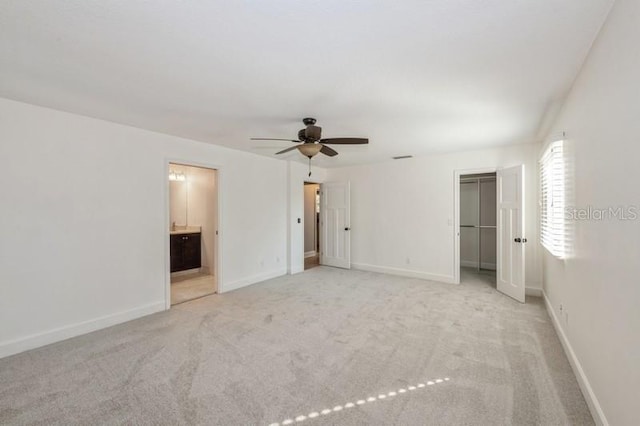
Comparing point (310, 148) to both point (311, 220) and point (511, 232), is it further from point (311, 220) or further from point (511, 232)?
point (311, 220)

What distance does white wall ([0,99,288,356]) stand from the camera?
9.02 ft

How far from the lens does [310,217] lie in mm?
8352

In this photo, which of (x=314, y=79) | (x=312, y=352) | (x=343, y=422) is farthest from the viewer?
(x=312, y=352)

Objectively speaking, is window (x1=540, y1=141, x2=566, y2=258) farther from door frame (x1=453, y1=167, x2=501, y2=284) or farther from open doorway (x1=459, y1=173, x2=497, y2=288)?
open doorway (x1=459, y1=173, x2=497, y2=288)

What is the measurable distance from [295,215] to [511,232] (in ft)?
12.6

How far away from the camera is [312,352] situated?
270 centimetres

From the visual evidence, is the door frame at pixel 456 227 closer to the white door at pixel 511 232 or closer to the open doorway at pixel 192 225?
the white door at pixel 511 232

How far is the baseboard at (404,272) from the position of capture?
522cm

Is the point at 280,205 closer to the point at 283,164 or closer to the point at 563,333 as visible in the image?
the point at 283,164

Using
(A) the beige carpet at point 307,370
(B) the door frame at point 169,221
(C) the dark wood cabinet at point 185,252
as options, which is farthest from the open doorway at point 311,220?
(A) the beige carpet at point 307,370

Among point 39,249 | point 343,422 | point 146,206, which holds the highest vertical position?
point 146,206

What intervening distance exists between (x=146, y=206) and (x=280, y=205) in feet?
8.22

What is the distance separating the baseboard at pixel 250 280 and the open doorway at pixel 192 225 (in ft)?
2.48

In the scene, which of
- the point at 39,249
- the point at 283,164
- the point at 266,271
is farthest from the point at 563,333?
the point at 39,249
